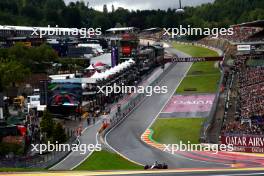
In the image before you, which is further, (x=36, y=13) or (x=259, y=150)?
(x=36, y=13)

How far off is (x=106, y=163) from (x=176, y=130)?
1057 centimetres

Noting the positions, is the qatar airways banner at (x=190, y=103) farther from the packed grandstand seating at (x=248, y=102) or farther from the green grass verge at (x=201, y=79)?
the green grass verge at (x=201, y=79)

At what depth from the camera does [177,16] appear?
13638cm

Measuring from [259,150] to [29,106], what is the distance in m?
19.3

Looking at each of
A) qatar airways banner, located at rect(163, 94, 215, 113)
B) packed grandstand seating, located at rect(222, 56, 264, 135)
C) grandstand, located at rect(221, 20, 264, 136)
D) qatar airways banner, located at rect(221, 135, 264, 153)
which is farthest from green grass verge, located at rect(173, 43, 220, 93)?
qatar airways banner, located at rect(221, 135, 264, 153)

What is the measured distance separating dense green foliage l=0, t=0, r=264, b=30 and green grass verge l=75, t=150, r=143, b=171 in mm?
83988

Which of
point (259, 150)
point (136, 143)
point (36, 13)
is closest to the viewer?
point (259, 150)

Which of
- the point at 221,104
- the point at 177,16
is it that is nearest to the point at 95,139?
the point at 221,104

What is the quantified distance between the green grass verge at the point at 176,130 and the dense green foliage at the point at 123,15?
74.1m

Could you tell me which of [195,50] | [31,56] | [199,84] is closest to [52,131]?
[199,84]

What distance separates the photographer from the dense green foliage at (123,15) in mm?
122875

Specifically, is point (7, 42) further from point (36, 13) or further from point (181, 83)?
point (36, 13)

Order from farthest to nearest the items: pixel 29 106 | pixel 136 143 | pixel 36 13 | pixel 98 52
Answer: pixel 36 13 → pixel 98 52 → pixel 29 106 → pixel 136 143

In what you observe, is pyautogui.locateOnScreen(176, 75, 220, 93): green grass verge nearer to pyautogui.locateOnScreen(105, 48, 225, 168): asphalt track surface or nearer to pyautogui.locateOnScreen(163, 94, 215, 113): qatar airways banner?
pyautogui.locateOnScreen(105, 48, 225, 168): asphalt track surface
